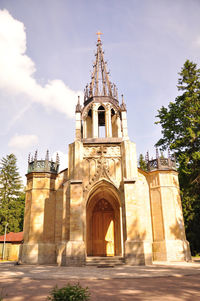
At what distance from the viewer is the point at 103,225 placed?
20922 millimetres

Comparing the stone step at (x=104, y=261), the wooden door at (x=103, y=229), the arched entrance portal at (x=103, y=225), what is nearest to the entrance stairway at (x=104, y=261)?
the stone step at (x=104, y=261)

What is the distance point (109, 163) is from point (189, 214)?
1618 cm

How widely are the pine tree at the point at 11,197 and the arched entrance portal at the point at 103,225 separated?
25.1 meters

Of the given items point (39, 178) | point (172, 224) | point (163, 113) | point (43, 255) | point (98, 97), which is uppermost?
point (98, 97)

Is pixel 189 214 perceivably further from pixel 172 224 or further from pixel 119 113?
pixel 119 113

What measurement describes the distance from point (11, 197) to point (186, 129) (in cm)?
3672

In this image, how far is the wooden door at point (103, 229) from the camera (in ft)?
66.4

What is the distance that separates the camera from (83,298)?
Result: 435cm

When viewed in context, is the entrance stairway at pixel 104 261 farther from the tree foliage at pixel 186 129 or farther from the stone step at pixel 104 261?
the tree foliage at pixel 186 129

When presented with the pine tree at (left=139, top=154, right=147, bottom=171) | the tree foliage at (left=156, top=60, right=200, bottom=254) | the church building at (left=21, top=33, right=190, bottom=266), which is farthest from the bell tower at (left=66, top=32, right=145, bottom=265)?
the pine tree at (left=139, top=154, right=147, bottom=171)

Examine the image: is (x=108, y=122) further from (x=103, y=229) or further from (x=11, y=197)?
(x=11, y=197)

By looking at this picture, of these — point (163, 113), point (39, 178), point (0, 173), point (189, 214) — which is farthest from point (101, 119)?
point (0, 173)

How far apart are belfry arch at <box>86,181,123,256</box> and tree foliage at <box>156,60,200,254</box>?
598 centimetres

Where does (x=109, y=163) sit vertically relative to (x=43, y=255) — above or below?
above
